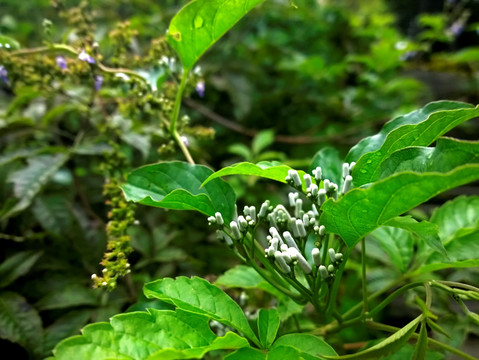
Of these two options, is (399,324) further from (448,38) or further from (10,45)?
(448,38)

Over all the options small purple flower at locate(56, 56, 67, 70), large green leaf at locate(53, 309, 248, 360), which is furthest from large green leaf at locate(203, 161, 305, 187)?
small purple flower at locate(56, 56, 67, 70)

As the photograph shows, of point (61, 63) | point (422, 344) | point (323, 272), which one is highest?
point (61, 63)

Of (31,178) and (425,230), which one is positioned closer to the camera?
A: (425,230)

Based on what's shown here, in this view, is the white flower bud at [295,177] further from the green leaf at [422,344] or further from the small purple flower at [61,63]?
the small purple flower at [61,63]

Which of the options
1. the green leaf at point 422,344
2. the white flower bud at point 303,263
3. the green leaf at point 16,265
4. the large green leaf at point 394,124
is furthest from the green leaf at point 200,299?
the green leaf at point 16,265

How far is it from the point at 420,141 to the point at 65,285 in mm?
812

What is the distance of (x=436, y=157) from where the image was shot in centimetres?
54

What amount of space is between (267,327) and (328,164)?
0.35 meters

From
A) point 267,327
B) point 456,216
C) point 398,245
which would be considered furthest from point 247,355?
point 456,216

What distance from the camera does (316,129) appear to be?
2004mm

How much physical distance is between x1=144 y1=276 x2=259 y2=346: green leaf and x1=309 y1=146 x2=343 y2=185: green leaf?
0.31m

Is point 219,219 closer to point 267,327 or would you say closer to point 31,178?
point 267,327

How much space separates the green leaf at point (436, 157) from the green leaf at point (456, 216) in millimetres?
377

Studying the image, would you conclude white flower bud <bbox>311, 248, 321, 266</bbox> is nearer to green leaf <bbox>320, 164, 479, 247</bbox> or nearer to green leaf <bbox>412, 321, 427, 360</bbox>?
green leaf <bbox>320, 164, 479, 247</bbox>
